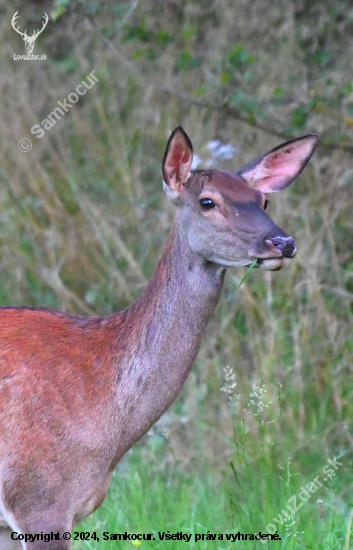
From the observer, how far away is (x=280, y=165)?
13.9 feet

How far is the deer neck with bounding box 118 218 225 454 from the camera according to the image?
3.76 metres

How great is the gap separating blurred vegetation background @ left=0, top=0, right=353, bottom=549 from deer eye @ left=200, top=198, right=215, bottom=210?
1272mm

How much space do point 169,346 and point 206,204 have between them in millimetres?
595

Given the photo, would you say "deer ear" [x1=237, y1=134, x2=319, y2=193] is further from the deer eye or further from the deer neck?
the deer neck

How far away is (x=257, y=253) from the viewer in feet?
11.9

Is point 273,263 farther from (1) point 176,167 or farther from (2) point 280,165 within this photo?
(2) point 280,165

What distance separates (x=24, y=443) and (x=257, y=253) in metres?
1.16

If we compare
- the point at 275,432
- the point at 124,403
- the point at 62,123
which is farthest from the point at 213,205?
the point at 62,123

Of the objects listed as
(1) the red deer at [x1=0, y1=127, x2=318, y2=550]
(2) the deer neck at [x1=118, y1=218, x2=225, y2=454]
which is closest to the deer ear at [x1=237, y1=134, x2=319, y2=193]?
(1) the red deer at [x1=0, y1=127, x2=318, y2=550]

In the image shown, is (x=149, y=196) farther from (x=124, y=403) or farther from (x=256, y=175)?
(x=124, y=403)

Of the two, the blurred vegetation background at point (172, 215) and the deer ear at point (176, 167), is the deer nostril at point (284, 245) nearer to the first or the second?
the deer ear at point (176, 167)

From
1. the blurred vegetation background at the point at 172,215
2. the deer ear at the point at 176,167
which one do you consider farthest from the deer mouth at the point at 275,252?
the blurred vegetation background at the point at 172,215

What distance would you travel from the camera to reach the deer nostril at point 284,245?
3.52 m

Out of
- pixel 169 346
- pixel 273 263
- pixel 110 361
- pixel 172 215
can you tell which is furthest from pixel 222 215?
pixel 172 215
